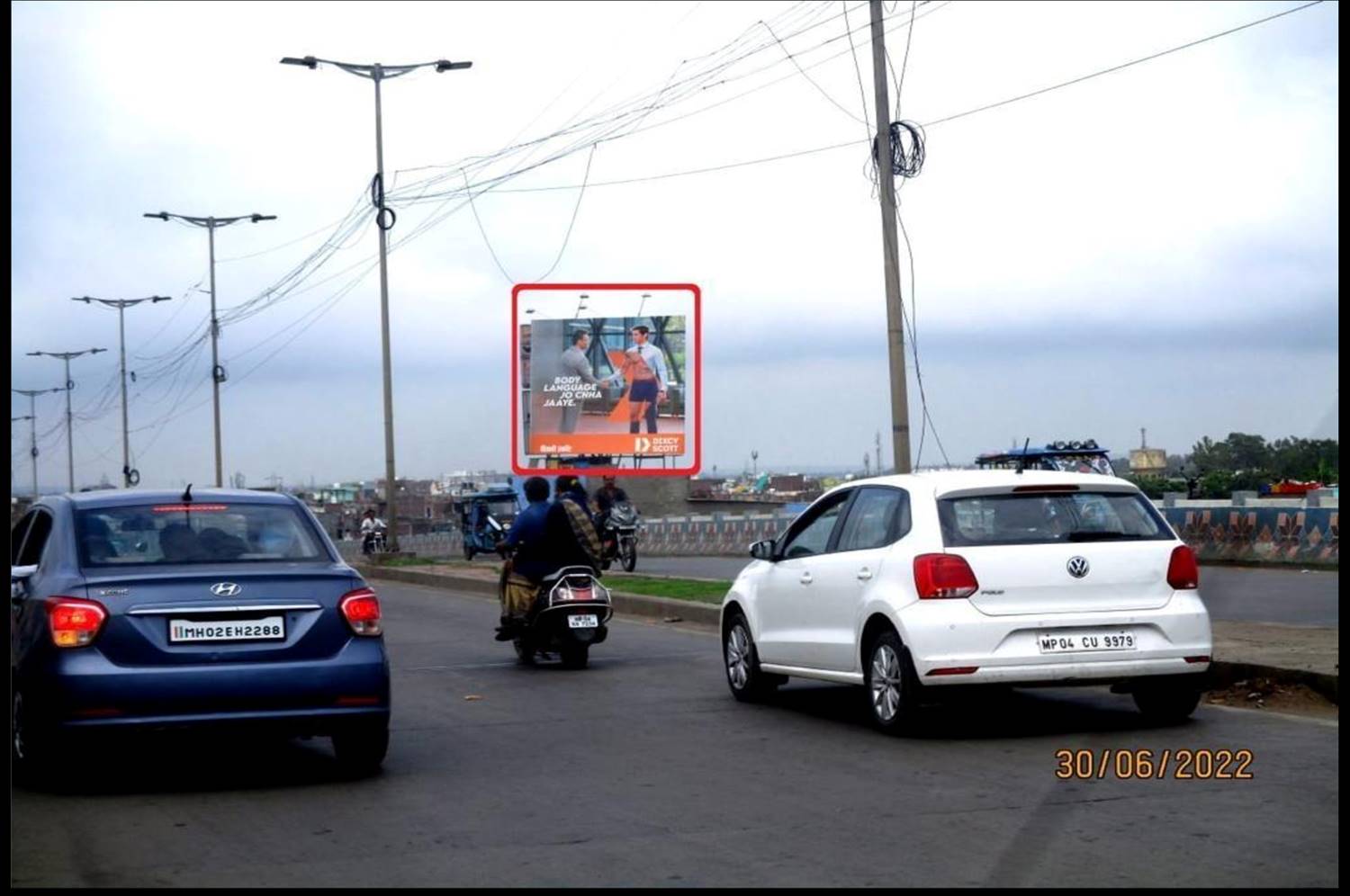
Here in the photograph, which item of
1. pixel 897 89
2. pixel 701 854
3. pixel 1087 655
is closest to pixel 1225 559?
pixel 897 89

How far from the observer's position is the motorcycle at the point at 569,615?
51.3 ft

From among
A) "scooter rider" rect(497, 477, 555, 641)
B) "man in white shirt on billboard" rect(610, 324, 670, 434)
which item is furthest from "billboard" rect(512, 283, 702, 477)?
"scooter rider" rect(497, 477, 555, 641)

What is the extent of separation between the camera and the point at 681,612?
21.7 metres

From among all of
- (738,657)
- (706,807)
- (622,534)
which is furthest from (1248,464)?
(706,807)

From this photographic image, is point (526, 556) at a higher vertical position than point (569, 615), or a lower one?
higher

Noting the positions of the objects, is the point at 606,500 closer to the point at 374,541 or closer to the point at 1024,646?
the point at 374,541

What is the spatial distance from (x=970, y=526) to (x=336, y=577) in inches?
148

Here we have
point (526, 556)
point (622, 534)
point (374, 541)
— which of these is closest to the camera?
point (526, 556)

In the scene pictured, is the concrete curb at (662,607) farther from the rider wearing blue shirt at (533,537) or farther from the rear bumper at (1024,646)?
the rear bumper at (1024,646)

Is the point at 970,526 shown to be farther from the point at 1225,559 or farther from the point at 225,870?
the point at 1225,559

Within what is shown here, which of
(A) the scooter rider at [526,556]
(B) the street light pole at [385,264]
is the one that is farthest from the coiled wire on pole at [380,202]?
(A) the scooter rider at [526,556]

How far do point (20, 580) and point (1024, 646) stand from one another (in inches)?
223

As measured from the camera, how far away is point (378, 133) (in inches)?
1588

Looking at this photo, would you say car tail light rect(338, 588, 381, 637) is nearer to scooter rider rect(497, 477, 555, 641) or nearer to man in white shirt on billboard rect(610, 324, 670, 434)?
scooter rider rect(497, 477, 555, 641)
